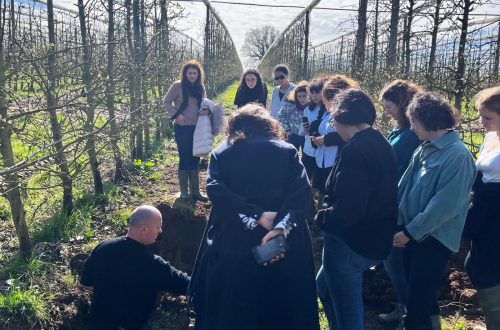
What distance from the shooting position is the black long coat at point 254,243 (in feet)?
8.27

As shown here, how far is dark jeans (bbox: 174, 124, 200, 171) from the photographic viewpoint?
16.5ft

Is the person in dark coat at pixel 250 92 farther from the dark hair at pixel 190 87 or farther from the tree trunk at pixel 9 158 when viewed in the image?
the tree trunk at pixel 9 158

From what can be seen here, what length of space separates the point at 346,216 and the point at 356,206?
75mm

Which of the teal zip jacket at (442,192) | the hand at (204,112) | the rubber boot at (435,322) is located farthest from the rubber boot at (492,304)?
the hand at (204,112)

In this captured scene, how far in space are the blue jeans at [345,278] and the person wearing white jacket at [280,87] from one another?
3.14 metres

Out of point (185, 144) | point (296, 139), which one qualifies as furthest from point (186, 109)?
point (296, 139)

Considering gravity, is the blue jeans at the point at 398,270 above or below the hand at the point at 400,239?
below

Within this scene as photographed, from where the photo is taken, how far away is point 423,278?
2691mm

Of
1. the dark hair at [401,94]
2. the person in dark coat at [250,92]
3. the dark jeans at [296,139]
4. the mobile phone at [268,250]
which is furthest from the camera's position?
the person in dark coat at [250,92]

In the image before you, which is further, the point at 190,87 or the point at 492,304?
the point at 190,87

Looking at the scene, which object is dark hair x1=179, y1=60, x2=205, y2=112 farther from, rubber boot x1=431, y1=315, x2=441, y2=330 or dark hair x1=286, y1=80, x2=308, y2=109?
rubber boot x1=431, y1=315, x2=441, y2=330

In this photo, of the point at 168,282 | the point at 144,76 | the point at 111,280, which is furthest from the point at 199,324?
the point at 144,76

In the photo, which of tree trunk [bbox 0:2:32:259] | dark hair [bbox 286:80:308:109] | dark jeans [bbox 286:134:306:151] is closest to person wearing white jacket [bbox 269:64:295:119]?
dark jeans [bbox 286:134:306:151]

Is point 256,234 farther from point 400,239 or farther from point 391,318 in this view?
point 391,318
